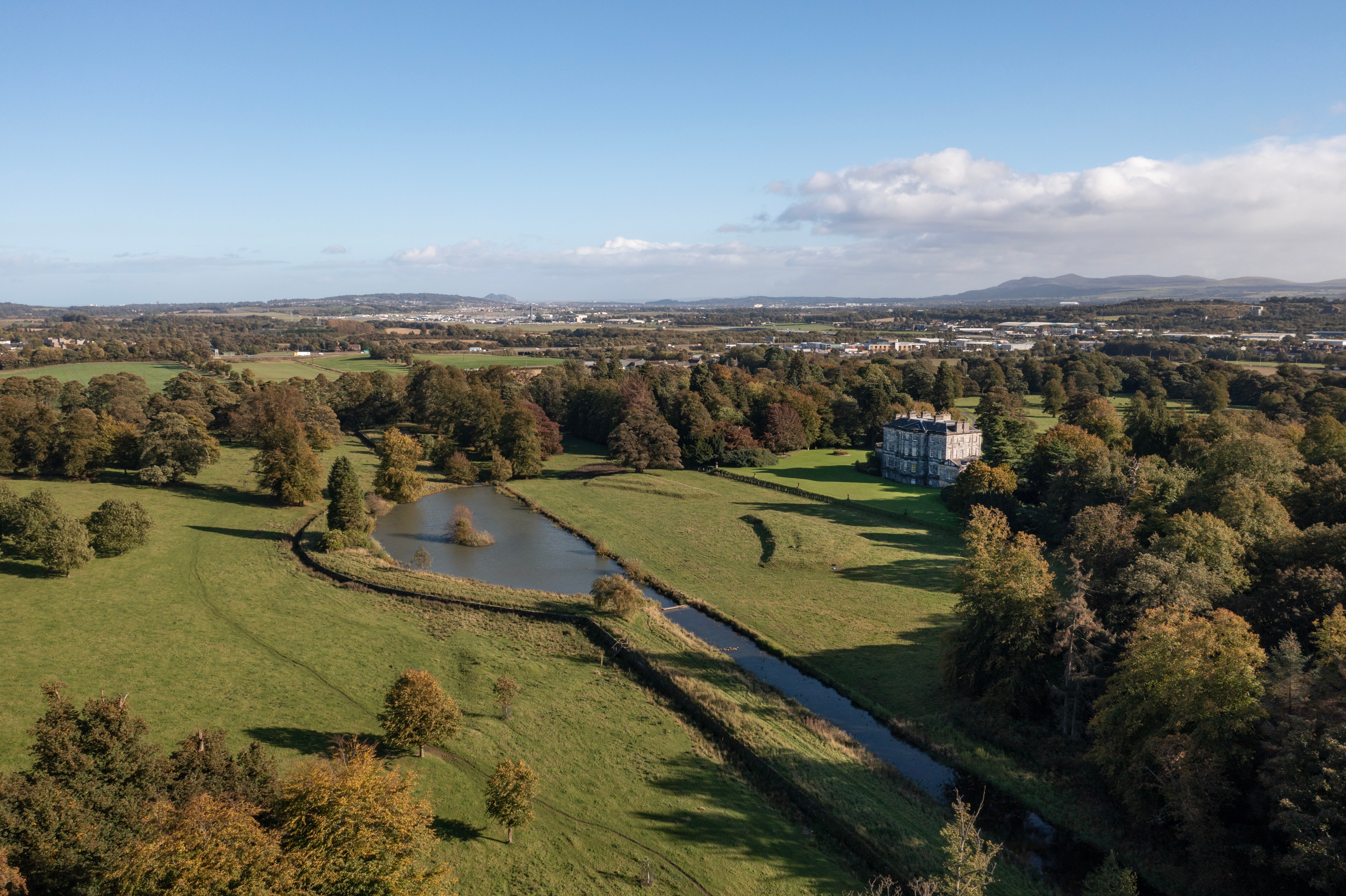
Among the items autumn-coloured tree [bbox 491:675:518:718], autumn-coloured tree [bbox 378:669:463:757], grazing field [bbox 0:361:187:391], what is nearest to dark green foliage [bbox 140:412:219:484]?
A: grazing field [bbox 0:361:187:391]

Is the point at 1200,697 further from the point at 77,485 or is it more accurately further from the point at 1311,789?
the point at 77,485

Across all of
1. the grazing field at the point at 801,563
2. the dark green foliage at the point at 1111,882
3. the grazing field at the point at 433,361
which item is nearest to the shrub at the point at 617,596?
the grazing field at the point at 801,563

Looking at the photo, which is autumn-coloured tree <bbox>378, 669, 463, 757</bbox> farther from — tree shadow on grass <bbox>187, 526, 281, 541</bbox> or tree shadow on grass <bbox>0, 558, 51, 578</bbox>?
tree shadow on grass <bbox>187, 526, 281, 541</bbox>

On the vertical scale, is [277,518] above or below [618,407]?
below

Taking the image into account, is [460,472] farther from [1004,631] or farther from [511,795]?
[1004,631]

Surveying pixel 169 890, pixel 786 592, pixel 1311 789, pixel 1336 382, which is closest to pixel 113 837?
pixel 169 890
